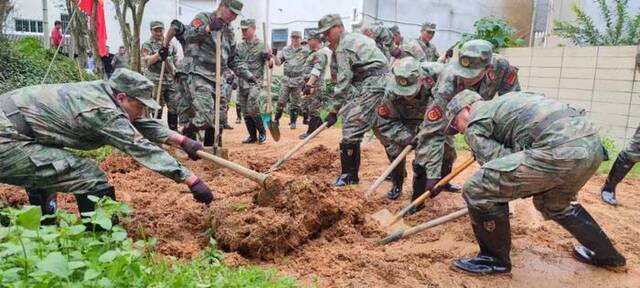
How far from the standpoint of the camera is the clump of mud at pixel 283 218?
11.1ft

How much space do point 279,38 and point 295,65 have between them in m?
6.35

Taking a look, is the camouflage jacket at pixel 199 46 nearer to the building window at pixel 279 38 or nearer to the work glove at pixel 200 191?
the work glove at pixel 200 191

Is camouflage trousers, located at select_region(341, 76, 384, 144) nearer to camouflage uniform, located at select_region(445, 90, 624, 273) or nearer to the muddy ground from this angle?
the muddy ground

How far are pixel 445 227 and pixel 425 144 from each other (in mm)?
662

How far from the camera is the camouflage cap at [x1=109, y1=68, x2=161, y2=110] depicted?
11.1 feet

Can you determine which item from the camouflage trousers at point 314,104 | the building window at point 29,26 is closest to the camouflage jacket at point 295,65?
the camouflage trousers at point 314,104

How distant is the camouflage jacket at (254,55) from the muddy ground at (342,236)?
4695mm

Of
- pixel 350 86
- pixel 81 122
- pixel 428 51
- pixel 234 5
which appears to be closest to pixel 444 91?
pixel 350 86

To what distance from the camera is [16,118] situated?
10.7 ft

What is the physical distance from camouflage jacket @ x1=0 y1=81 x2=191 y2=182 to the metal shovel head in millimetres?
1535

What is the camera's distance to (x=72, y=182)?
10.8 feet

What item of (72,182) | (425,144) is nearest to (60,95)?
(72,182)

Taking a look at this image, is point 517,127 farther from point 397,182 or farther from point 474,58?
point 397,182

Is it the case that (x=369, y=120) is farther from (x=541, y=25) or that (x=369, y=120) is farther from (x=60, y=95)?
(x=541, y=25)
